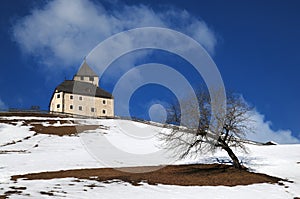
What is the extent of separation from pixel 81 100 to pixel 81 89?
236 inches

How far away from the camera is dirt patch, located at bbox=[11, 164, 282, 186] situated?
23.0m

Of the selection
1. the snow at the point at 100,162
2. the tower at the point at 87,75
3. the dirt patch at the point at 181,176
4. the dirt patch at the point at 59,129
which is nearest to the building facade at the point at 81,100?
the tower at the point at 87,75

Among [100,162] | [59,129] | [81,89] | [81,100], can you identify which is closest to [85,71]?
[81,89]

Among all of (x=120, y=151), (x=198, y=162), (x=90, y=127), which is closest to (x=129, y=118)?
(x=90, y=127)

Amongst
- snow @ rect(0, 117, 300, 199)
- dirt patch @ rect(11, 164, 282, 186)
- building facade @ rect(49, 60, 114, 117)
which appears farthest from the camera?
building facade @ rect(49, 60, 114, 117)

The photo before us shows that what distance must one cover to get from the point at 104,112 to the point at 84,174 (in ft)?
272

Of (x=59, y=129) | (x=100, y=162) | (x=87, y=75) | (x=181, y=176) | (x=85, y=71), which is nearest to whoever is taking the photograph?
(x=181, y=176)

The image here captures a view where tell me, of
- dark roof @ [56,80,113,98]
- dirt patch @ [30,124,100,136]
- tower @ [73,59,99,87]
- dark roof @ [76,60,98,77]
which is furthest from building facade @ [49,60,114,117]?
dirt patch @ [30,124,100,136]

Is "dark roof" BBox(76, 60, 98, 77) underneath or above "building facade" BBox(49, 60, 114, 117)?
above

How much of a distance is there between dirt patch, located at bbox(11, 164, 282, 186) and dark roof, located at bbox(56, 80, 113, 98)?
263ft

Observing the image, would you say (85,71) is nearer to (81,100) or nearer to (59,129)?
(81,100)

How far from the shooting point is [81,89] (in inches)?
4296

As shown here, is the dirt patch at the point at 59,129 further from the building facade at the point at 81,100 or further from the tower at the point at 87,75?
the tower at the point at 87,75

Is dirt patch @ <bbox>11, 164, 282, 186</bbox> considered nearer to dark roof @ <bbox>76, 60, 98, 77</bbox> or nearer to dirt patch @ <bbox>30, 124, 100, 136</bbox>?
dirt patch @ <bbox>30, 124, 100, 136</bbox>
